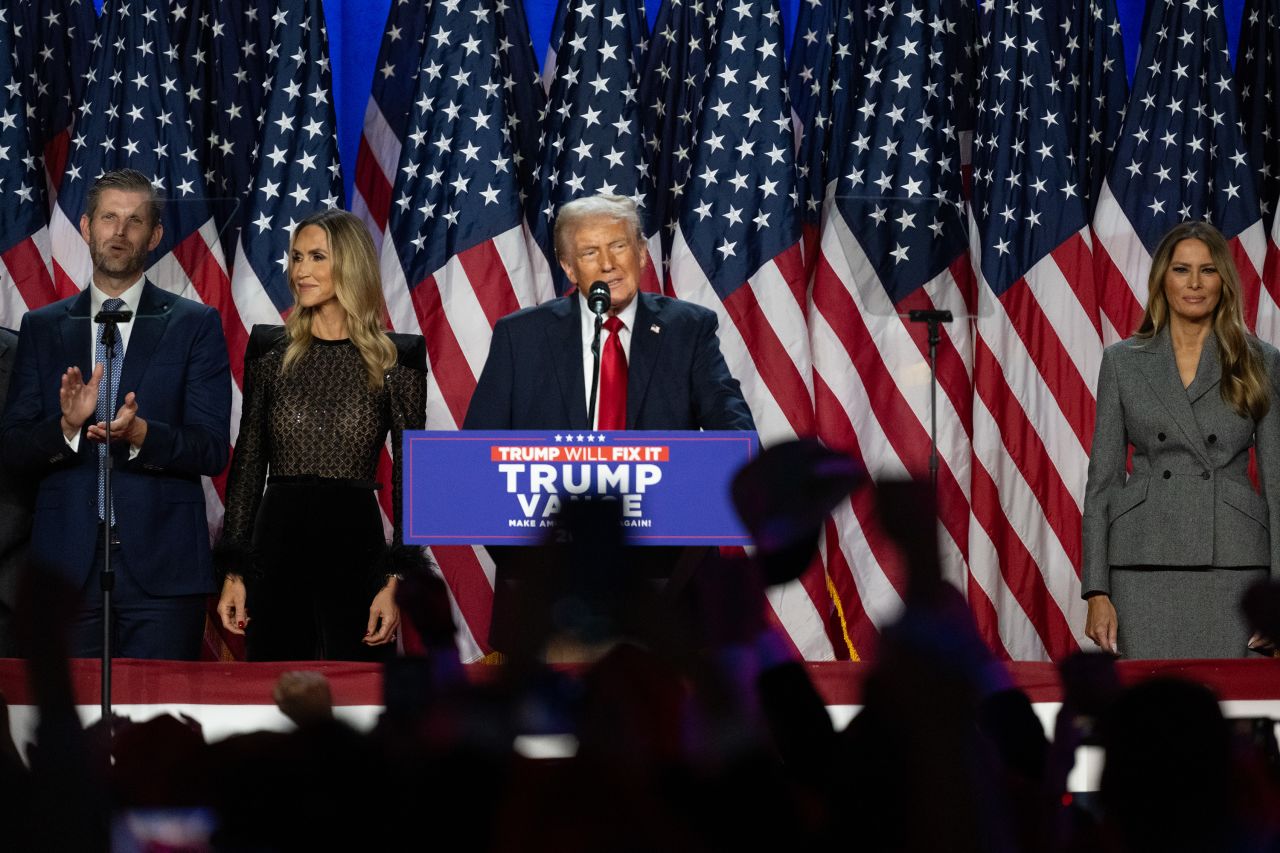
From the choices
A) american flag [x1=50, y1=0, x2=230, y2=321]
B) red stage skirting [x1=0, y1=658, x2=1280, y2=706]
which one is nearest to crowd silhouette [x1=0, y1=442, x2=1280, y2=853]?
red stage skirting [x1=0, y1=658, x2=1280, y2=706]

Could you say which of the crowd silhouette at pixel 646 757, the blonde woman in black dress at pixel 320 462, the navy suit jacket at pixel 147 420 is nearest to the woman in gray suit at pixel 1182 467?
the blonde woman in black dress at pixel 320 462

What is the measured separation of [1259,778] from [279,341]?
326cm

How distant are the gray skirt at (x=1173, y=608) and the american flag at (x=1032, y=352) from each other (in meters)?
1.56

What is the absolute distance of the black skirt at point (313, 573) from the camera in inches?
128

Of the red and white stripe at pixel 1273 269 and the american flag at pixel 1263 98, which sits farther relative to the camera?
the american flag at pixel 1263 98

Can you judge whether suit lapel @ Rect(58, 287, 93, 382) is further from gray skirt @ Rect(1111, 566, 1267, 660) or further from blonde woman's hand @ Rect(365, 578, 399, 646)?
gray skirt @ Rect(1111, 566, 1267, 660)

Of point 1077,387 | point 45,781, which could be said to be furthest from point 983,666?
point 1077,387

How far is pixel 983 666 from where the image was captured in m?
0.36

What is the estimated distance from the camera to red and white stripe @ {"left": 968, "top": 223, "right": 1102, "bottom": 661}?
498cm

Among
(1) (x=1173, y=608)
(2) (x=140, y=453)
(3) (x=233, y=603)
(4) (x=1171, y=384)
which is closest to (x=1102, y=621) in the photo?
(1) (x=1173, y=608)

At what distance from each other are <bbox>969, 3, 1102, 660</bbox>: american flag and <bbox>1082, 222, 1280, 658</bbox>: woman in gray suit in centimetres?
147

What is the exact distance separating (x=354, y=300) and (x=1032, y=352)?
8.31 ft

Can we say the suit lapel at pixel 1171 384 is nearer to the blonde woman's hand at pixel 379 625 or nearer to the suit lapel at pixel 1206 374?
the suit lapel at pixel 1206 374

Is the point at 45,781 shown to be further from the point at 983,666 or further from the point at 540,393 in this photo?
the point at 540,393
